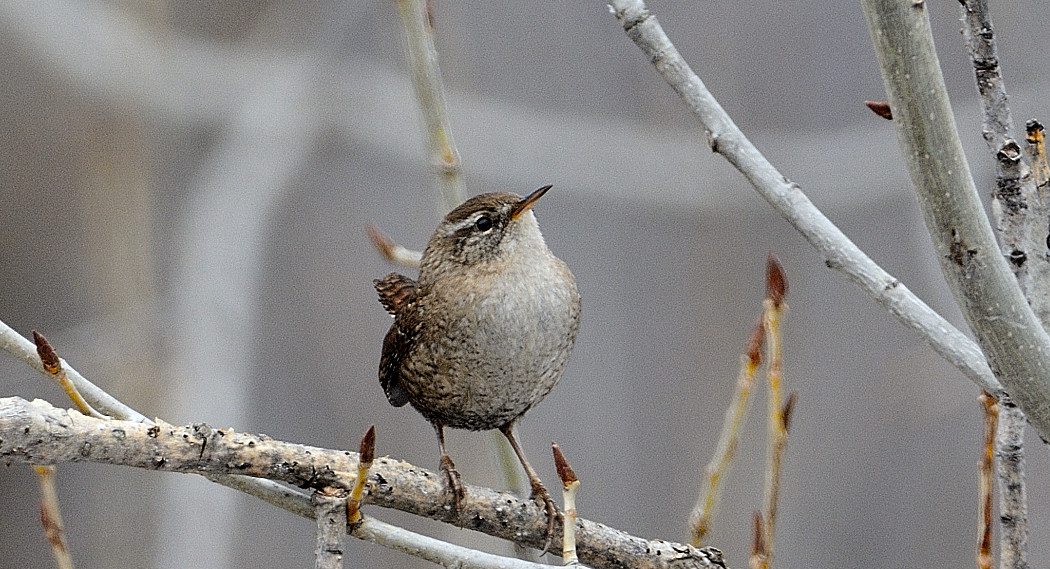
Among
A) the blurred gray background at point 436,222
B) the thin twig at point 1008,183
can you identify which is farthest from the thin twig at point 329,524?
the blurred gray background at point 436,222

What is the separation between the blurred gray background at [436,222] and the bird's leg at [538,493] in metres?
1.58

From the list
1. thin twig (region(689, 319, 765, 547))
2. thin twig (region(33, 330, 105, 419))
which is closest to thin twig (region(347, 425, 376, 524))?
thin twig (region(33, 330, 105, 419))

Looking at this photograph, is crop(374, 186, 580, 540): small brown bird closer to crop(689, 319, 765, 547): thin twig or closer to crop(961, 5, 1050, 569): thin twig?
crop(689, 319, 765, 547): thin twig

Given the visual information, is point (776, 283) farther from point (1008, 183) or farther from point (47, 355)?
point (47, 355)

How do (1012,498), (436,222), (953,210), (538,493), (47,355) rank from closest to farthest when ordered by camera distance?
(953,210)
(47,355)
(1012,498)
(538,493)
(436,222)

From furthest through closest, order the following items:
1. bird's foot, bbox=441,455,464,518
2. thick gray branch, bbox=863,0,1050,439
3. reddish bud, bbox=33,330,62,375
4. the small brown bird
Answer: the small brown bird
bird's foot, bbox=441,455,464,518
reddish bud, bbox=33,330,62,375
thick gray branch, bbox=863,0,1050,439

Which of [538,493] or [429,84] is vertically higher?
[429,84]

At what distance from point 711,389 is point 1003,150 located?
10.4 feet

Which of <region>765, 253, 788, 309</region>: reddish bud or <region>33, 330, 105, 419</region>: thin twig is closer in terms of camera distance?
<region>33, 330, 105, 419</region>: thin twig

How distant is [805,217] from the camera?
139 cm

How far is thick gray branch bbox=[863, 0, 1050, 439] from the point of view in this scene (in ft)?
3.44

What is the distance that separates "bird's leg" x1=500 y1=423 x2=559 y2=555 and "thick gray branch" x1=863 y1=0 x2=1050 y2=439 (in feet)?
2.53

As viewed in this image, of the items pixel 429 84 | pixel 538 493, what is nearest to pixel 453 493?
pixel 538 493

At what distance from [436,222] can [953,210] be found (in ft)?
10.2
